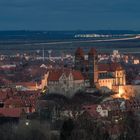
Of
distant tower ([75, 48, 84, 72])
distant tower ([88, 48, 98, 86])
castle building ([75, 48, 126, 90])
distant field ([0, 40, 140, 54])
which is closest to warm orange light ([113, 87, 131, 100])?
castle building ([75, 48, 126, 90])

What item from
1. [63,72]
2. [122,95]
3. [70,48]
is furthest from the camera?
[70,48]

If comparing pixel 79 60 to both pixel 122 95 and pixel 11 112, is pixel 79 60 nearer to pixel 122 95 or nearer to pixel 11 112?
pixel 122 95

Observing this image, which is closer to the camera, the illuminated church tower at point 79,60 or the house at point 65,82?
the house at point 65,82

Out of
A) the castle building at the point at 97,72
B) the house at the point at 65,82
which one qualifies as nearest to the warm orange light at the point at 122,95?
the castle building at the point at 97,72

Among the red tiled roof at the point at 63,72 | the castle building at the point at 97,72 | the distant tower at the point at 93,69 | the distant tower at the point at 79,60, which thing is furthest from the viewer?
the distant tower at the point at 79,60

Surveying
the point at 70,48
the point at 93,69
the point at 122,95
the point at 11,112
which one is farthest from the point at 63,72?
the point at 70,48

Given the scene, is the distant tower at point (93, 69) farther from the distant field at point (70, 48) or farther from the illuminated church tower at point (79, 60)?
the distant field at point (70, 48)

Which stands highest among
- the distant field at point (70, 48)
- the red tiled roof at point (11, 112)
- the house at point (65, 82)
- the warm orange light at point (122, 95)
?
the distant field at point (70, 48)

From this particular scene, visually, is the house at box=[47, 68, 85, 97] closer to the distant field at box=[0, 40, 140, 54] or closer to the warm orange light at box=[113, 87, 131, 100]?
the warm orange light at box=[113, 87, 131, 100]
